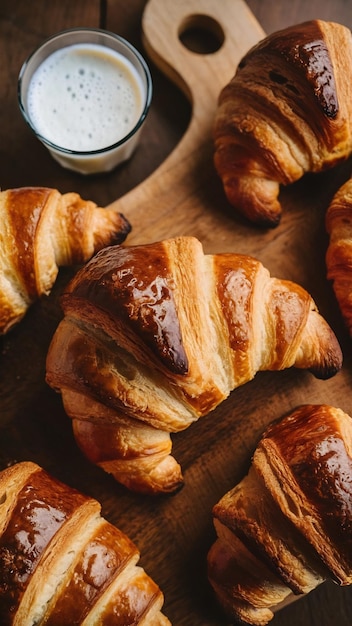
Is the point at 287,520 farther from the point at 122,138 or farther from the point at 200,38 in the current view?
the point at 200,38

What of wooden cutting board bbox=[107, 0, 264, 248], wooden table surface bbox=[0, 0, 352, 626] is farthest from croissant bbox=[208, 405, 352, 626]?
wooden cutting board bbox=[107, 0, 264, 248]

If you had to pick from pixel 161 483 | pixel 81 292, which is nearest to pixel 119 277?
pixel 81 292

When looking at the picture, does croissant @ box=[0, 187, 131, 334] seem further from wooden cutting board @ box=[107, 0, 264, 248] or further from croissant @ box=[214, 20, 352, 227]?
croissant @ box=[214, 20, 352, 227]

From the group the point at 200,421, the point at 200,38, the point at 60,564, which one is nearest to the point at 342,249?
the point at 200,421

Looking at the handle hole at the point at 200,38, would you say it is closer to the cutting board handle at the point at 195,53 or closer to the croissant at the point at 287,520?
the cutting board handle at the point at 195,53

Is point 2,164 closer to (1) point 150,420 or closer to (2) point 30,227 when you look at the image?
(2) point 30,227

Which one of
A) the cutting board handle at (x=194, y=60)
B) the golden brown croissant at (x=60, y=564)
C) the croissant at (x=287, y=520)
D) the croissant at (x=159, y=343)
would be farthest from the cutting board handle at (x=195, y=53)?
the golden brown croissant at (x=60, y=564)

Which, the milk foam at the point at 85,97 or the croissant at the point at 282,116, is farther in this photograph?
the milk foam at the point at 85,97
